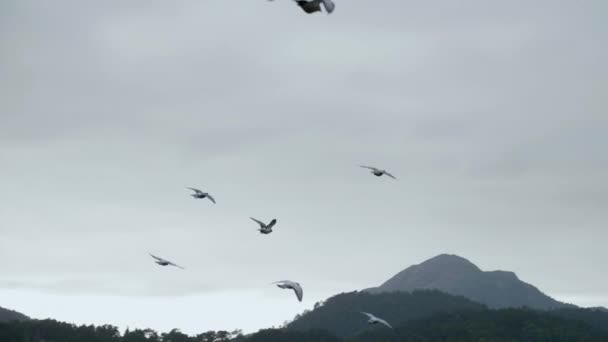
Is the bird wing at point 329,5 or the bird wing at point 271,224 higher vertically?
the bird wing at point 271,224

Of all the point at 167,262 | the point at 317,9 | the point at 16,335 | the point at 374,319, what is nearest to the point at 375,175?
the point at 374,319

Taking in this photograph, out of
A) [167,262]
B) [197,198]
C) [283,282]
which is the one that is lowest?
[283,282]

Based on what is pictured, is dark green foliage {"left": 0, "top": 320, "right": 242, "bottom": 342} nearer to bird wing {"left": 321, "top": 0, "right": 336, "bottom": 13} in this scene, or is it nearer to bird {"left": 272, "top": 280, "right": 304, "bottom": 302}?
bird {"left": 272, "top": 280, "right": 304, "bottom": 302}

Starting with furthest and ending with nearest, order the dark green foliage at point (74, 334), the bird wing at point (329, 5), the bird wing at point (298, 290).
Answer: the dark green foliage at point (74, 334), the bird wing at point (298, 290), the bird wing at point (329, 5)

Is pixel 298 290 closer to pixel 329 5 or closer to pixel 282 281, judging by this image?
pixel 282 281

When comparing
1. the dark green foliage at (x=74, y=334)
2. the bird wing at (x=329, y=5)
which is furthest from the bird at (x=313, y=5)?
the dark green foliage at (x=74, y=334)

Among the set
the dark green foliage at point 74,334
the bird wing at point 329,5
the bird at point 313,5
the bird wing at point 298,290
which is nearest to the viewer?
the bird wing at point 329,5

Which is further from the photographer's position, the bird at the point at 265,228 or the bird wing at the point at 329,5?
the bird at the point at 265,228

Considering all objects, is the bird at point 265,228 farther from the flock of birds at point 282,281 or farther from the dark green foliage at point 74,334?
the dark green foliage at point 74,334

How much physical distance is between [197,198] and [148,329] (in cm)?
12820

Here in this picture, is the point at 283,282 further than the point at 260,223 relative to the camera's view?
No

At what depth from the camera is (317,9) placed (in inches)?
1255

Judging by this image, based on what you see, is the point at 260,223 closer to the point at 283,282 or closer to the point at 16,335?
the point at 283,282

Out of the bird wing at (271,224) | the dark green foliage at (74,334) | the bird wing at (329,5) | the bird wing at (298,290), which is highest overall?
the dark green foliage at (74,334)
